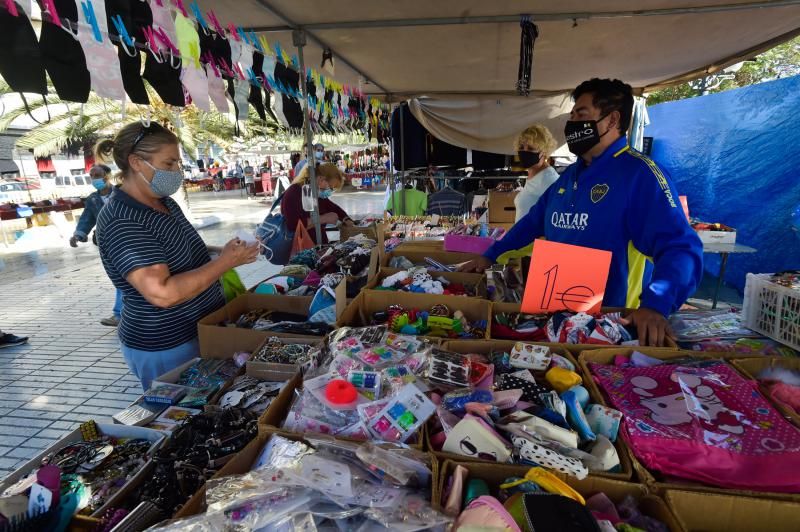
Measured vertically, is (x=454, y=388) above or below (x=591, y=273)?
below

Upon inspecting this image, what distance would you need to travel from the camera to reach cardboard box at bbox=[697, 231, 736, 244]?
4617 millimetres

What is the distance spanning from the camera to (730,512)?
0.86m

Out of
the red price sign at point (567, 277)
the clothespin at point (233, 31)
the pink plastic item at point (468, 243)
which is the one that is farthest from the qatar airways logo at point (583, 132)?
the clothespin at point (233, 31)

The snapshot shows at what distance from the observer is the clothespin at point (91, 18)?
5.00ft

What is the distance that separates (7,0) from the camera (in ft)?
4.08

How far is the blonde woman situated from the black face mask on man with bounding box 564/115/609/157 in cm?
168

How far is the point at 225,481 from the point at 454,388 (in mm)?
623

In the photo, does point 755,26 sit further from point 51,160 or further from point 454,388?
point 51,160

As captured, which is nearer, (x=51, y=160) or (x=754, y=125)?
(x=754, y=125)

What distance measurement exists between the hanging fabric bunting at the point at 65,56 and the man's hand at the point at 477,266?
1967mm

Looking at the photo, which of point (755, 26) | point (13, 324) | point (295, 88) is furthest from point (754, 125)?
point (13, 324)

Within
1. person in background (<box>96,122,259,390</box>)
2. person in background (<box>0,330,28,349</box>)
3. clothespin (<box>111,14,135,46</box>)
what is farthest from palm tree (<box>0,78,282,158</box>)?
person in background (<box>96,122,259,390</box>)

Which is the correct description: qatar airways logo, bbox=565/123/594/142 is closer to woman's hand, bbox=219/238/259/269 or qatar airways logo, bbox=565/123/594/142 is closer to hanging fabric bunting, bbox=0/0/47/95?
woman's hand, bbox=219/238/259/269

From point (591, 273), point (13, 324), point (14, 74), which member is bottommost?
point (13, 324)
